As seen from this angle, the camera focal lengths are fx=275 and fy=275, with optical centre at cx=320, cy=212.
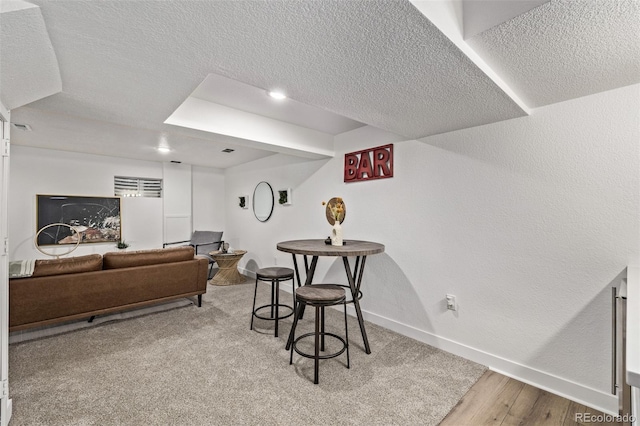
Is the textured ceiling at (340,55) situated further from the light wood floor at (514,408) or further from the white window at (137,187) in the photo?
the white window at (137,187)

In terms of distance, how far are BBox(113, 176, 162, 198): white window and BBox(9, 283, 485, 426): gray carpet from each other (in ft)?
9.86

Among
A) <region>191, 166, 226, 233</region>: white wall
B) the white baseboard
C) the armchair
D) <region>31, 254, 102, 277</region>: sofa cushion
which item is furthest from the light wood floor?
<region>191, 166, 226, 233</region>: white wall

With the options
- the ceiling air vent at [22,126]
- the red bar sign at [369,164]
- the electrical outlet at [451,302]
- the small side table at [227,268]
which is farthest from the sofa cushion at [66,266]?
the electrical outlet at [451,302]

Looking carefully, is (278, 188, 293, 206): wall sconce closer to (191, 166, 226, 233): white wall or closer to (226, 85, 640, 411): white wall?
(226, 85, 640, 411): white wall

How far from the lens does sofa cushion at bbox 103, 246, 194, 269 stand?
292 cm

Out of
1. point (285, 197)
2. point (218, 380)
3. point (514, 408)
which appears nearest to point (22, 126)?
point (285, 197)

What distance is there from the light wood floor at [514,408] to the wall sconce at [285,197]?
3183mm

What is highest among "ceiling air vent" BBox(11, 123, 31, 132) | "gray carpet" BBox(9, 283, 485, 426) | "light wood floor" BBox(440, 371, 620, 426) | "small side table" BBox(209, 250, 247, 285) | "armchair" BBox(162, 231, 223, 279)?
"ceiling air vent" BBox(11, 123, 31, 132)

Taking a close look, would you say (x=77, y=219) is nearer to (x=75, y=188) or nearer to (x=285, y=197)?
(x=75, y=188)

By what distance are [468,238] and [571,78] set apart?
50.5 inches

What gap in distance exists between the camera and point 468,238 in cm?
238

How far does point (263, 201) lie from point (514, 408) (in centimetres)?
419

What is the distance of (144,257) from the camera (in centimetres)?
310

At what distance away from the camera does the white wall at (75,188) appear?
4.17m
